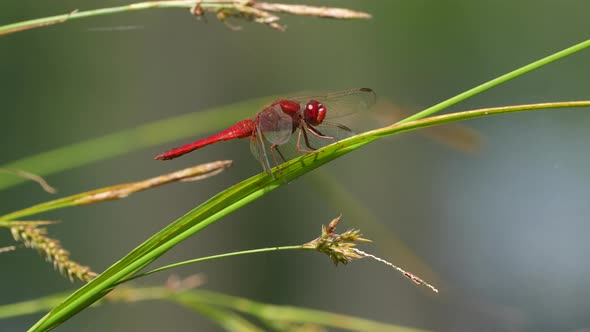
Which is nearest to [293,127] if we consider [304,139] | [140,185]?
[304,139]

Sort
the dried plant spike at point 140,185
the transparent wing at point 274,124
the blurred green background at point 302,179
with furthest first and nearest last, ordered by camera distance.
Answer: the blurred green background at point 302,179 → the transparent wing at point 274,124 → the dried plant spike at point 140,185

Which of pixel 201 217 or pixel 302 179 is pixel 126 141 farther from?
pixel 302 179

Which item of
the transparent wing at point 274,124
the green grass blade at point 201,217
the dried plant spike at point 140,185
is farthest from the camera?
the transparent wing at point 274,124

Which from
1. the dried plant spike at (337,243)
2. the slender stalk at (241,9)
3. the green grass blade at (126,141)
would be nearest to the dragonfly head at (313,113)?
the green grass blade at (126,141)

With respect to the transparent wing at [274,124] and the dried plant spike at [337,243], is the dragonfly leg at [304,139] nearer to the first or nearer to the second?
the transparent wing at [274,124]

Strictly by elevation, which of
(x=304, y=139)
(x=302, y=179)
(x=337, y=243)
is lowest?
(x=337, y=243)

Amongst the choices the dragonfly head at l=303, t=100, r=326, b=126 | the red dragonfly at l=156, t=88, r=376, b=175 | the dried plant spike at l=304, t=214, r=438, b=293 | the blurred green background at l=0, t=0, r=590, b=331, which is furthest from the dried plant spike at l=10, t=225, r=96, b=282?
the blurred green background at l=0, t=0, r=590, b=331

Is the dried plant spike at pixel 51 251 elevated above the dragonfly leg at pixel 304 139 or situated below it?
below

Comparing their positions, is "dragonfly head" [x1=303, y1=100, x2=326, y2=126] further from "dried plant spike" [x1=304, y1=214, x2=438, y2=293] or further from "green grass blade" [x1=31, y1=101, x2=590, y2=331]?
"dried plant spike" [x1=304, y1=214, x2=438, y2=293]

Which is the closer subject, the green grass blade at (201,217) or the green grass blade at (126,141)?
the green grass blade at (201,217)
